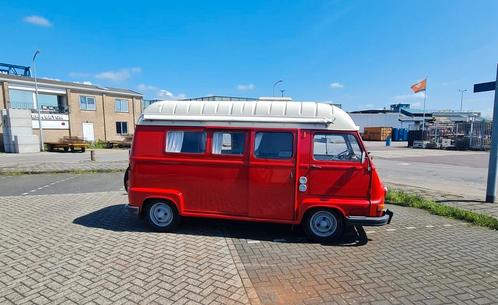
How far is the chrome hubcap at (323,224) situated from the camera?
15.7 ft

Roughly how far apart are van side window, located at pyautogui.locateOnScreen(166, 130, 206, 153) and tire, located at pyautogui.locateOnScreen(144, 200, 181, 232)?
3.30ft

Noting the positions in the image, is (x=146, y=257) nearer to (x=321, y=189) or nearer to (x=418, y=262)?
(x=321, y=189)

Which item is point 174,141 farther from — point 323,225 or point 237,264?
point 323,225

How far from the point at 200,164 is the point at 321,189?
2053mm

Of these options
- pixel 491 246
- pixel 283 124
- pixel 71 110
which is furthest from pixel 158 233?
pixel 71 110

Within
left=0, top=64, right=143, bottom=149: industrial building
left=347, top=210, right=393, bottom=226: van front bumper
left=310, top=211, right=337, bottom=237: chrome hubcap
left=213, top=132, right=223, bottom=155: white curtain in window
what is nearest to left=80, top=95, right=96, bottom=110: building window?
left=0, top=64, right=143, bottom=149: industrial building

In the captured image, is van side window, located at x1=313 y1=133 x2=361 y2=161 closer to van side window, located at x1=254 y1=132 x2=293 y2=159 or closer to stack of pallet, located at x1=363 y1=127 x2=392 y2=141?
van side window, located at x1=254 y1=132 x2=293 y2=159

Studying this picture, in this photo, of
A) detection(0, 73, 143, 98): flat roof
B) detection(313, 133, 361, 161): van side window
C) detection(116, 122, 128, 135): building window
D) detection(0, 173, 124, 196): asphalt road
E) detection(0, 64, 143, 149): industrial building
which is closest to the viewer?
detection(313, 133, 361, 161): van side window

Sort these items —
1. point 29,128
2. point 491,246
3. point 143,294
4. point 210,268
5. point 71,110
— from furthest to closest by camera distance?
point 71,110, point 29,128, point 491,246, point 210,268, point 143,294

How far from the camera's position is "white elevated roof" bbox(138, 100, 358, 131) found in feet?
15.4

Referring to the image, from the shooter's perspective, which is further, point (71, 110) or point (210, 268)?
point (71, 110)

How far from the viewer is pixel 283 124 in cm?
473

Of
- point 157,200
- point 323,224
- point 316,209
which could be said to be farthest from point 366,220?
point 157,200

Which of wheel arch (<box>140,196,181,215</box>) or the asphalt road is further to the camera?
the asphalt road
